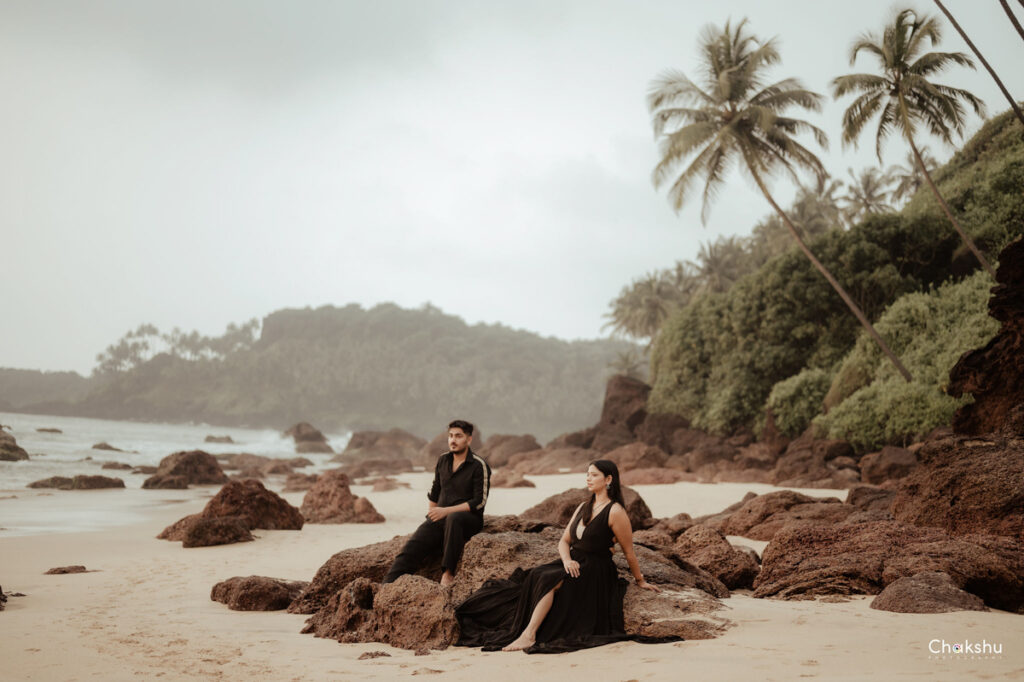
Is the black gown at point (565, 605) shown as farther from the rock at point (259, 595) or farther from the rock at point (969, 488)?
the rock at point (969, 488)

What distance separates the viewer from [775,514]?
396 inches

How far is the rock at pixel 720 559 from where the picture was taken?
698cm

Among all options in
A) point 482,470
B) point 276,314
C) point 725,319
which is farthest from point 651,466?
point 276,314

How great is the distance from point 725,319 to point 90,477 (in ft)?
77.7

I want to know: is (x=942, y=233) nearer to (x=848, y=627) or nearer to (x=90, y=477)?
(x=848, y=627)

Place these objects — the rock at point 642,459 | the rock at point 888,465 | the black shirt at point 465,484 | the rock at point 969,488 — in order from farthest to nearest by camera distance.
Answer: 1. the rock at point 642,459
2. the rock at point 888,465
3. the rock at point 969,488
4. the black shirt at point 465,484

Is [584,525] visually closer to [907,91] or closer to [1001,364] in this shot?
[1001,364]

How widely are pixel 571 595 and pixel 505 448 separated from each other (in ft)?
105

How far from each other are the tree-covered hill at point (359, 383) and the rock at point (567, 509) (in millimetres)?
86226

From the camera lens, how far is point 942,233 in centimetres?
2444

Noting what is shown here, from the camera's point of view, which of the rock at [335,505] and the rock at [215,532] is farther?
the rock at [335,505]

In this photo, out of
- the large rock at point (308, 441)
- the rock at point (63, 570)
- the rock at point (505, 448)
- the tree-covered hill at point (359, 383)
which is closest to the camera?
the rock at point (63, 570)

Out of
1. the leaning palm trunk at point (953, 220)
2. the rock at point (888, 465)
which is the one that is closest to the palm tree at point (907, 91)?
the leaning palm trunk at point (953, 220)

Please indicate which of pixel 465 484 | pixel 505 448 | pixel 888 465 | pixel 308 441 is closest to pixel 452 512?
pixel 465 484
